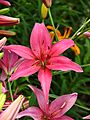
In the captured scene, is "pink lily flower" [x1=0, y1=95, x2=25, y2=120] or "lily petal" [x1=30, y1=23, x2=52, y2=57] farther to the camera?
"lily petal" [x1=30, y1=23, x2=52, y2=57]

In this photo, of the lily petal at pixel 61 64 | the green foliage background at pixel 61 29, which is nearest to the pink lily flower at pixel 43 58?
the lily petal at pixel 61 64

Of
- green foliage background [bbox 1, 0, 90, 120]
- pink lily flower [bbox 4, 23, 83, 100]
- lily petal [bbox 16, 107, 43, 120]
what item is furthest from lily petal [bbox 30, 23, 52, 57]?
green foliage background [bbox 1, 0, 90, 120]

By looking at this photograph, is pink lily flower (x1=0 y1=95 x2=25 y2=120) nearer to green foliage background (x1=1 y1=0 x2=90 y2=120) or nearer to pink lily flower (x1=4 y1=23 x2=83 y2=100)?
pink lily flower (x1=4 y1=23 x2=83 y2=100)

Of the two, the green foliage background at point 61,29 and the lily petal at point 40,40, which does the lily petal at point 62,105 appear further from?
the green foliage background at point 61,29

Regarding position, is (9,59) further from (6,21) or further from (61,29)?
(61,29)

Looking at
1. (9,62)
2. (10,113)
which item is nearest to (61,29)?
(9,62)

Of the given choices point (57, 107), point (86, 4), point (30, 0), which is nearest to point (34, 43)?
point (57, 107)
